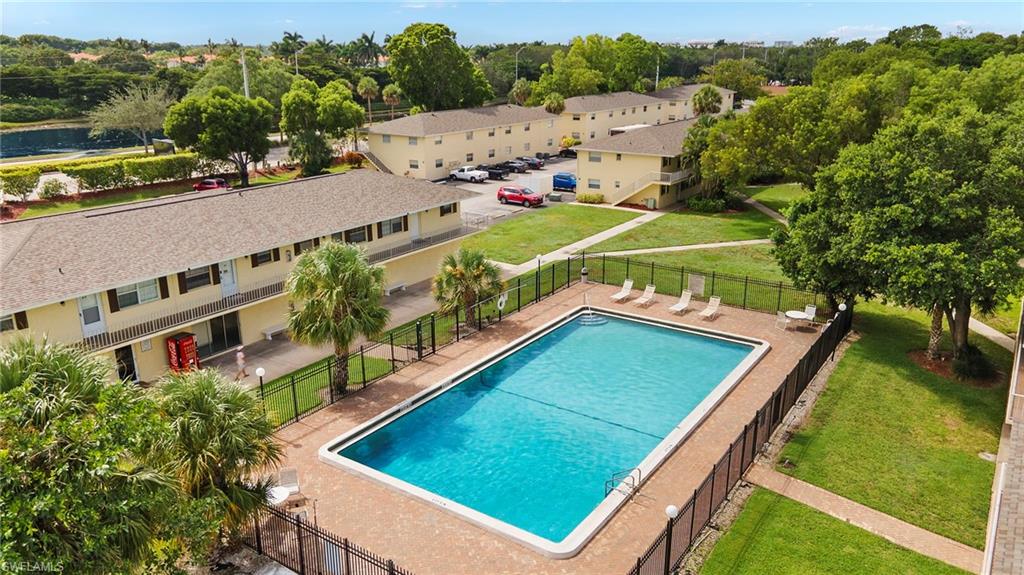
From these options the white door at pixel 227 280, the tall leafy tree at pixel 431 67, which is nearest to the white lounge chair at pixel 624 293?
the white door at pixel 227 280

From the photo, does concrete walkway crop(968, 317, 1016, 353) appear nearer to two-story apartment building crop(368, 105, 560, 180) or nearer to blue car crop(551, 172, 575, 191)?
blue car crop(551, 172, 575, 191)

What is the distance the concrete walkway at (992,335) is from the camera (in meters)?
29.1

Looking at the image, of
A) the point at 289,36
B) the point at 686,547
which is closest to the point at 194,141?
the point at 686,547

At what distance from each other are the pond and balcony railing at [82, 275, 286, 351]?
76748 mm

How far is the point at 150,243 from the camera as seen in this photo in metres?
26.8

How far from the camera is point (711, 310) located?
106ft

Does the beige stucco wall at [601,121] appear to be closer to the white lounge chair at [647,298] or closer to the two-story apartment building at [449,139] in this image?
the two-story apartment building at [449,139]

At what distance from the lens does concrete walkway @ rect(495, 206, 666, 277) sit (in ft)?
131

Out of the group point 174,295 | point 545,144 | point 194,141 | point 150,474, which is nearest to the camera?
point 150,474

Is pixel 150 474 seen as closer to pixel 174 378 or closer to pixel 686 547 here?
pixel 174 378

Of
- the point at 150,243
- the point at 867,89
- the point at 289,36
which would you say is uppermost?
the point at 289,36

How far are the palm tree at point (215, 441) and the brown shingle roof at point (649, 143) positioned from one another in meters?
43.5

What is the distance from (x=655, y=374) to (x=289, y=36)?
495 ft

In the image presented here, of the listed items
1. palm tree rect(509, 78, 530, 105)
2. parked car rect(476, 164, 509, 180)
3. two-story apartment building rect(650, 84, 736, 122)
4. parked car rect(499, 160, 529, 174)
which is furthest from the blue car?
palm tree rect(509, 78, 530, 105)
